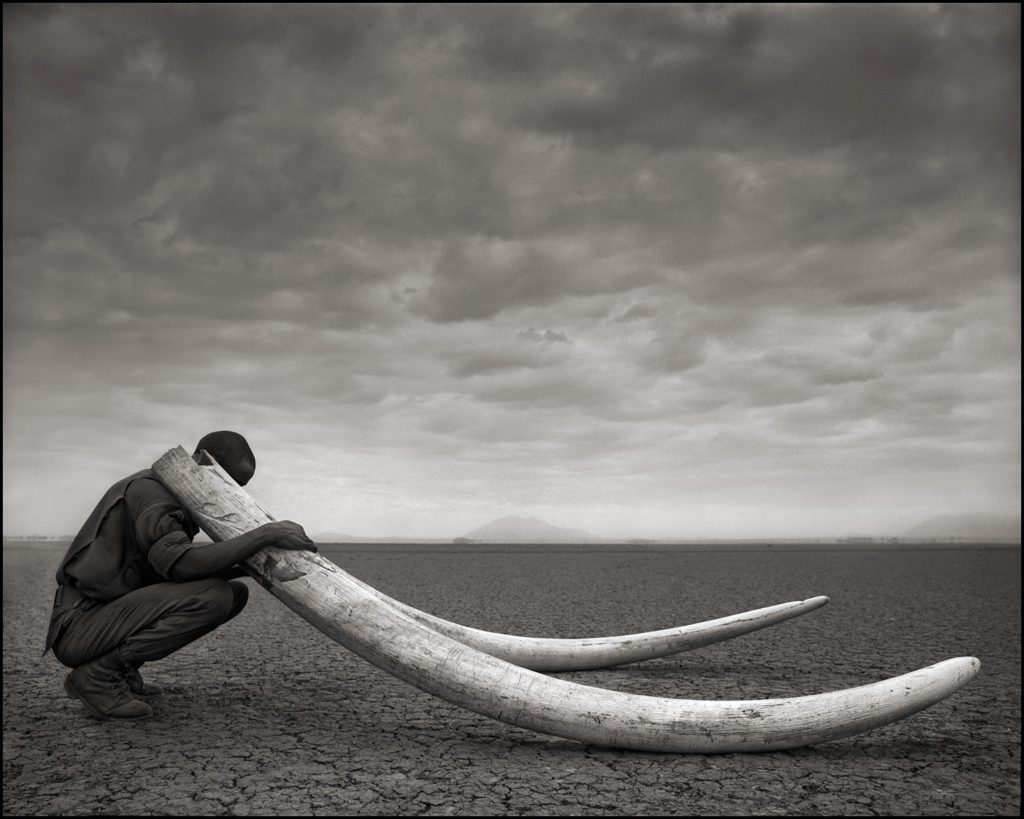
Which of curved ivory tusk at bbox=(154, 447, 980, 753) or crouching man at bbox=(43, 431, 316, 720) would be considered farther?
crouching man at bbox=(43, 431, 316, 720)

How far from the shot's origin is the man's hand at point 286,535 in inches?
133

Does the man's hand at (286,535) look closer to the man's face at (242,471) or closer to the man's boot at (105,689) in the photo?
the man's face at (242,471)

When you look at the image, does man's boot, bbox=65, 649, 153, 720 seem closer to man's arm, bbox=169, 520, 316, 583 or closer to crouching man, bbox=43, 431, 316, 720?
crouching man, bbox=43, 431, 316, 720

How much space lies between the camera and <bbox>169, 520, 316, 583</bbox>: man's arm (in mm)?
3354

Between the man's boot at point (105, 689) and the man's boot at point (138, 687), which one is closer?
the man's boot at point (105, 689)

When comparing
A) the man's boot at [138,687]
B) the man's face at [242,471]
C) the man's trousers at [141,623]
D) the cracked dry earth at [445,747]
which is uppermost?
the man's face at [242,471]

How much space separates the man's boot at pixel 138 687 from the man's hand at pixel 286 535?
1.05m

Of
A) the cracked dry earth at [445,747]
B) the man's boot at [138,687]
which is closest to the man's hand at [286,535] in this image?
the cracked dry earth at [445,747]

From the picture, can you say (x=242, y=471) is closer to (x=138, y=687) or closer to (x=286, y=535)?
(x=286, y=535)

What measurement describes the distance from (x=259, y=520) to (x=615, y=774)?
6.19ft

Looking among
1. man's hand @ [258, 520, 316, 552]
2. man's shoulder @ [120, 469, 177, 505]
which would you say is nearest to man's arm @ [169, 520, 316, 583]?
man's hand @ [258, 520, 316, 552]

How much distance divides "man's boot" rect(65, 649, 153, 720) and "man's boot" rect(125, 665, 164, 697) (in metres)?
0.12

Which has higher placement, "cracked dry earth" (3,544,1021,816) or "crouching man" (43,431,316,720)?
"crouching man" (43,431,316,720)

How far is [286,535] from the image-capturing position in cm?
341
